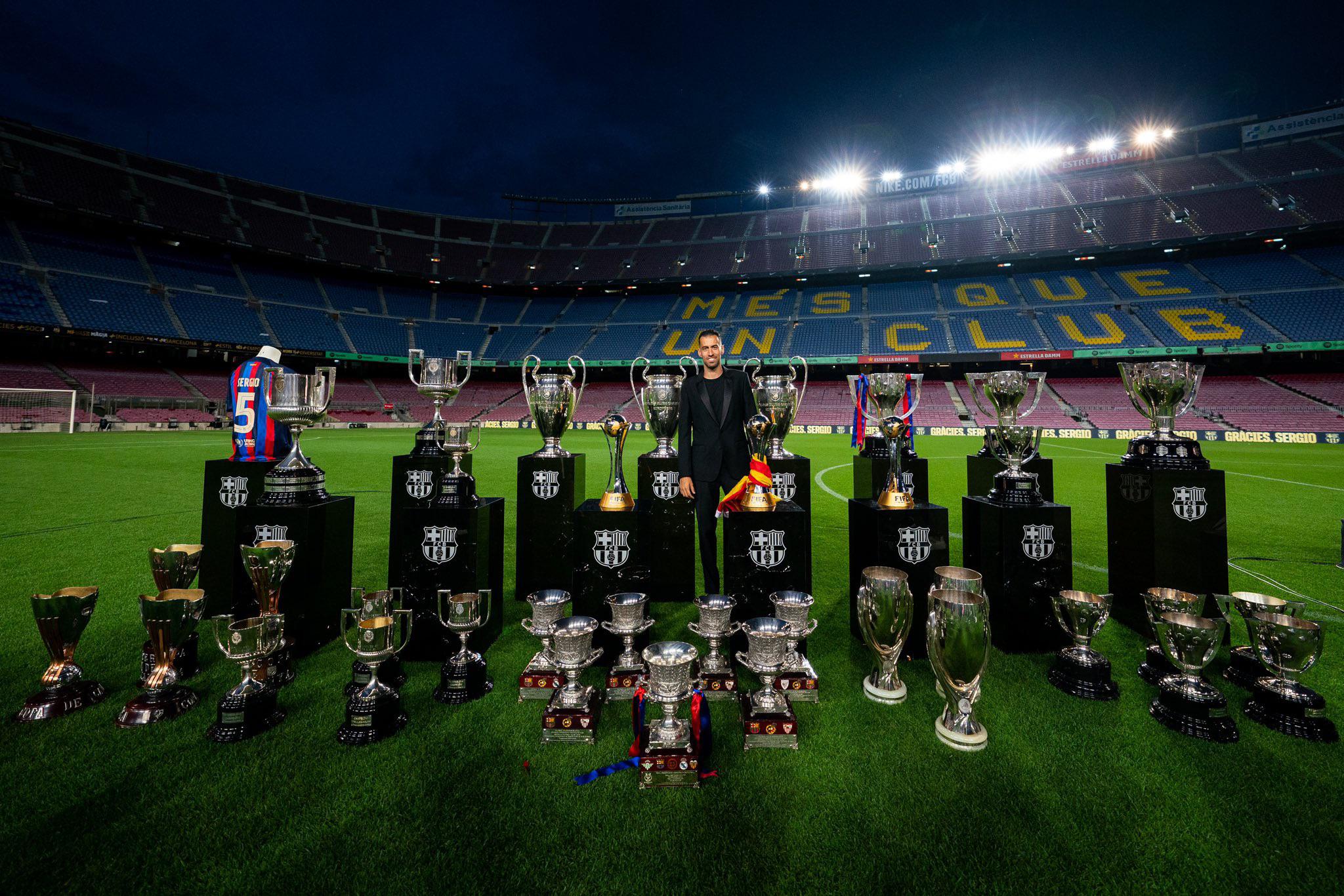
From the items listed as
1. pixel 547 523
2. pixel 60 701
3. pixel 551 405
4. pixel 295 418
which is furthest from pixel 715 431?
pixel 60 701

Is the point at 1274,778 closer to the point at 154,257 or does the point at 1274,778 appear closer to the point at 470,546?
the point at 470,546

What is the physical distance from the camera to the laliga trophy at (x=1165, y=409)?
278cm

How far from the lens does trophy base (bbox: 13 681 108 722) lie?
187cm

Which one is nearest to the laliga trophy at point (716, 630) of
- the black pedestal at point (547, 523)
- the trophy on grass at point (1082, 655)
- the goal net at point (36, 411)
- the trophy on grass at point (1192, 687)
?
the black pedestal at point (547, 523)

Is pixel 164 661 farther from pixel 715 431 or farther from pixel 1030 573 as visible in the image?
pixel 1030 573

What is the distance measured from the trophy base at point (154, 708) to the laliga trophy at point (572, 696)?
1339 mm

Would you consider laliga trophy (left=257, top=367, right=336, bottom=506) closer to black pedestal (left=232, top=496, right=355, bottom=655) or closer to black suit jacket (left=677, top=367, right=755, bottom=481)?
black pedestal (left=232, top=496, right=355, bottom=655)

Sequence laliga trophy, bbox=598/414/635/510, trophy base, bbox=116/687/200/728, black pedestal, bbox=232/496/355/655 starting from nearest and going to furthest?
trophy base, bbox=116/687/200/728, black pedestal, bbox=232/496/355/655, laliga trophy, bbox=598/414/635/510

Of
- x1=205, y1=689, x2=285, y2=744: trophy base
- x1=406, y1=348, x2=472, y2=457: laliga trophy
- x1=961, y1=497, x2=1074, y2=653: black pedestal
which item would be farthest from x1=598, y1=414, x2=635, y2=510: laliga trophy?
x1=961, y1=497, x2=1074, y2=653: black pedestal

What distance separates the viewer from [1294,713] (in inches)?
73.4

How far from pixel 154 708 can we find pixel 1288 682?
4163 millimetres

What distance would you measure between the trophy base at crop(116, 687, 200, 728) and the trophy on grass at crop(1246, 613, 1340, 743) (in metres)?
3.96

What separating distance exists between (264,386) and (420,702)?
206 cm

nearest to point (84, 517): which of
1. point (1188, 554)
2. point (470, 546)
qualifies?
point (470, 546)
